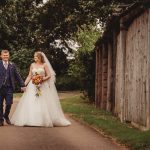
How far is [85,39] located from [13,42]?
22.9 ft

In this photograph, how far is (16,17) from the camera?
157ft

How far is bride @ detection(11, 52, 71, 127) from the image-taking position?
14.9 meters

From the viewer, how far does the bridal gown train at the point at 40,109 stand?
48.9 ft

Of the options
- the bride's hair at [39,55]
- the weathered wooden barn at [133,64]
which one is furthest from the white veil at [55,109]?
the weathered wooden barn at [133,64]

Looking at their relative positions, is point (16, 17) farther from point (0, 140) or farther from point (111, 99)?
point (0, 140)

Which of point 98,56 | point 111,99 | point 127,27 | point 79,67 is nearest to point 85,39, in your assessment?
point 79,67

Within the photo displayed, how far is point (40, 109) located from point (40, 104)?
188 mm

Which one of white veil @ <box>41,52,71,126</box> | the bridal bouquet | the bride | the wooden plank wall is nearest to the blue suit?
the bride

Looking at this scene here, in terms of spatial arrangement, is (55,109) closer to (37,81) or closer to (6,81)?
(37,81)

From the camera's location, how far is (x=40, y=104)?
1545cm

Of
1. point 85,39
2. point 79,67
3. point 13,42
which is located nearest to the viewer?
point 79,67

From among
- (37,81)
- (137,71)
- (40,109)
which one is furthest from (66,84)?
(137,71)

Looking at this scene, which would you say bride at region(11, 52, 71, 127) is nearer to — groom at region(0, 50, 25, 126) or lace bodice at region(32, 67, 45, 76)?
lace bodice at region(32, 67, 45, 76)

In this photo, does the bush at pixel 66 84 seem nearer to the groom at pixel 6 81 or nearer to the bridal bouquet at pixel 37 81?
the bridal bouquet at pixel 37 81
